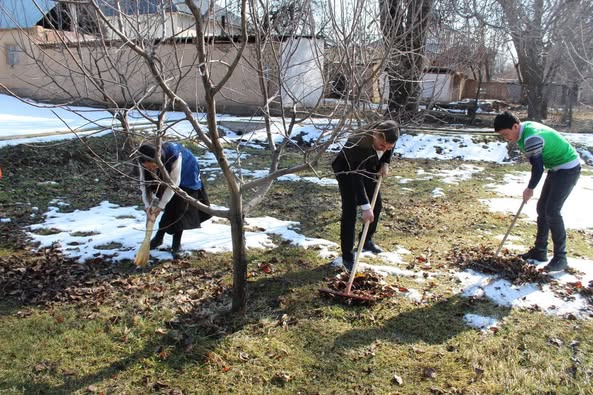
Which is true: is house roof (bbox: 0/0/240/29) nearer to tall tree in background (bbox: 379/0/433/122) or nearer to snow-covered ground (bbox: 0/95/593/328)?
snow-covered ground (bbox: 0/95/593/328)

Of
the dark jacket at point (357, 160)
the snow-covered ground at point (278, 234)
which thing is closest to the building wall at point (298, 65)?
the snow-covered ground at point (278, 234)

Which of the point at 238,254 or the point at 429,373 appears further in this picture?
the point at 238,254

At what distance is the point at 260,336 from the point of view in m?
3.34

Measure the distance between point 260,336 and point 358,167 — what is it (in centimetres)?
168

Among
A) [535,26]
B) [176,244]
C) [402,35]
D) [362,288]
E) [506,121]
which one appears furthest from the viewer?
[535,26]

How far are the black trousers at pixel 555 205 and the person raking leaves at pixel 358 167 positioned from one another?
5.40ft

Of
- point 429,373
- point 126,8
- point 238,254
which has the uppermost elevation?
point 126,8

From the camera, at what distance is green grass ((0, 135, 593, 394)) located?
2879 millimetres

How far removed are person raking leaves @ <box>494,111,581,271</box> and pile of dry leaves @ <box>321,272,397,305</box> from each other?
1732 mm

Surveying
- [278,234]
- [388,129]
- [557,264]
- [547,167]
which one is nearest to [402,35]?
[388,129]

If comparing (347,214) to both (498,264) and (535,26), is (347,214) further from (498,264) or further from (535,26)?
(535,26)

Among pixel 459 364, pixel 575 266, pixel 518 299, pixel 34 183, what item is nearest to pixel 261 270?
pixel 459 364

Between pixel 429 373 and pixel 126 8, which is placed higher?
pixel 126 8

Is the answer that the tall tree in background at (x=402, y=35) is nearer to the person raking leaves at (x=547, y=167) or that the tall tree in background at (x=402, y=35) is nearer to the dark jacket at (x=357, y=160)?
the dark jacket at (x=357, y=160)
